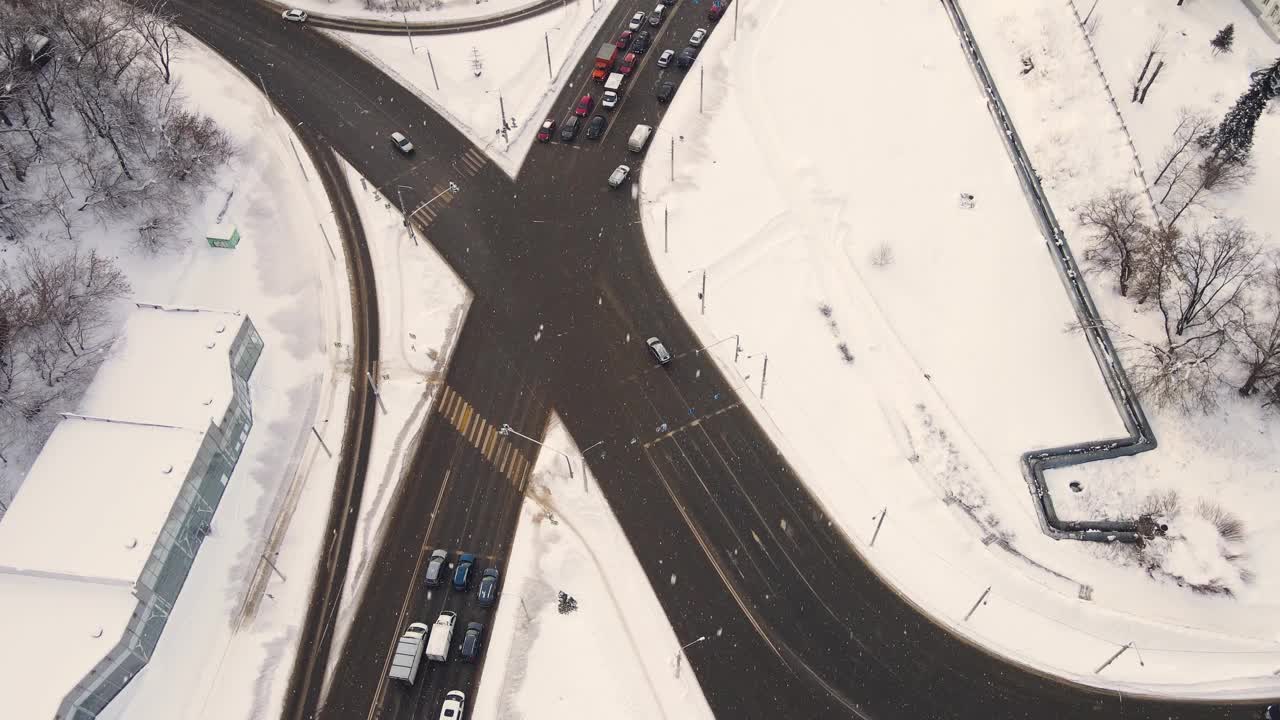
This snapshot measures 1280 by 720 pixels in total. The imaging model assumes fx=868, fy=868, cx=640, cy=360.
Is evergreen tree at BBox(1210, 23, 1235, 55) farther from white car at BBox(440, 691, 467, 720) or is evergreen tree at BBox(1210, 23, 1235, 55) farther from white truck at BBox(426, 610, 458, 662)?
white car at BBox(440, 691, 467, 720)

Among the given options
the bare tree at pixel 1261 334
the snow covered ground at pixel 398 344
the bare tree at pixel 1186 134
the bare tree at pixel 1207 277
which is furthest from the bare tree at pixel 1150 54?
the snow covered ground at pixel 398 344

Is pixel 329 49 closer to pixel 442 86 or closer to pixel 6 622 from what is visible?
pixel 442 86

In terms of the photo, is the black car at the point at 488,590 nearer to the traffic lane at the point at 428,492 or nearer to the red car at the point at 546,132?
the traffic lane at the point at 428,492

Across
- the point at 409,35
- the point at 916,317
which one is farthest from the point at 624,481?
the point at 409,35

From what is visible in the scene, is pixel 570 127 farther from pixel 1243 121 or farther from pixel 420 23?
pixel 1243 121

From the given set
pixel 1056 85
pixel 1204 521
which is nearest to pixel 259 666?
pixel 1204 521

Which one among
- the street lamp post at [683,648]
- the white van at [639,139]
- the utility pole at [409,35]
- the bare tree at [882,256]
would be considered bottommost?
the street lamp post at [683,648]
